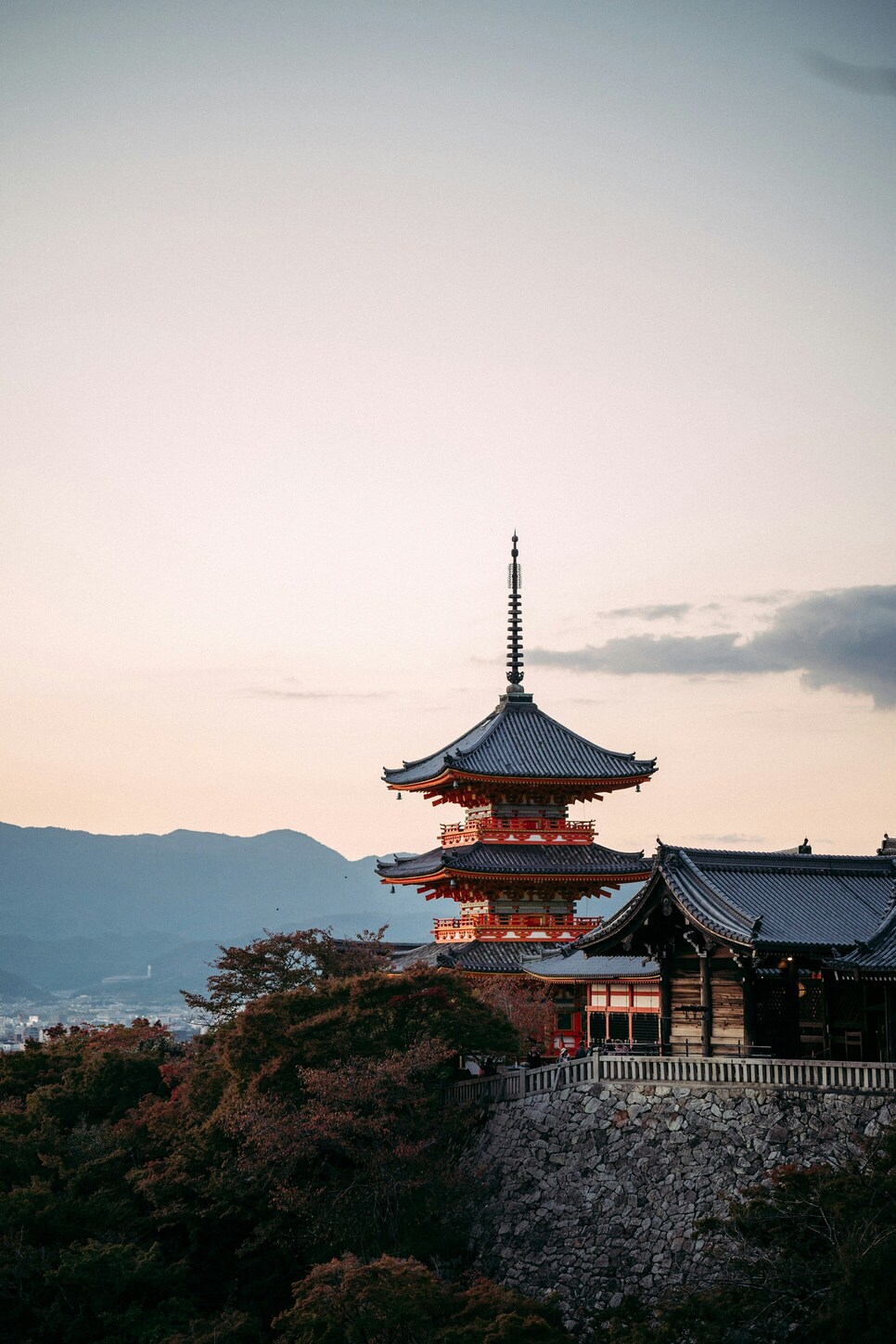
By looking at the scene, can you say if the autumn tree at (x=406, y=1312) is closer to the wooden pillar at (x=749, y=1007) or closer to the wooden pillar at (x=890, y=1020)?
the wooden pillar at (x=749, y=1007)

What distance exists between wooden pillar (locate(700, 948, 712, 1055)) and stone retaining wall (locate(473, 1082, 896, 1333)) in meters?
1.78

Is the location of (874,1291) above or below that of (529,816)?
below

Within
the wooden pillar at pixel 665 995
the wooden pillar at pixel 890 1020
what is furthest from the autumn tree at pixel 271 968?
the wooden pillar at pixel 890 1020

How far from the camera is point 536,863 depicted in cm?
5188

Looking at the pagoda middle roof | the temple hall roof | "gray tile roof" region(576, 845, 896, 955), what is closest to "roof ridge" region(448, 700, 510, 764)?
the pagoda middle roof

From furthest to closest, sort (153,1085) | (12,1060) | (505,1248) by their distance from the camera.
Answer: (12,1060) < (153,1085) < (505,1248)

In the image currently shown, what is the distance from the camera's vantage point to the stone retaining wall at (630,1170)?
28203 mm

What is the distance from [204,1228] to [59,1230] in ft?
10.8

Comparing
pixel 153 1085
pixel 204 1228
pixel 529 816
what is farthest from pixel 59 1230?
pixel 529 816

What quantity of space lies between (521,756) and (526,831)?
266cm

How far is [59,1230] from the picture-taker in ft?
110

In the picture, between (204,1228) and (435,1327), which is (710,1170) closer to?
(435,1327)

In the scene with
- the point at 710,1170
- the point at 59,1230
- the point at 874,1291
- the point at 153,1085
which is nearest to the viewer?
the point at 874,1291

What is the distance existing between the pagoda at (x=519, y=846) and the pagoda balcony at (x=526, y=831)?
33mm
